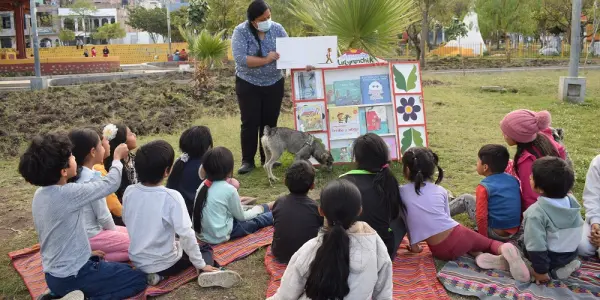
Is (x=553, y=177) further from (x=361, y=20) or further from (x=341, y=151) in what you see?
(x=361, y=20)

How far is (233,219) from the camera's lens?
4.60 metres

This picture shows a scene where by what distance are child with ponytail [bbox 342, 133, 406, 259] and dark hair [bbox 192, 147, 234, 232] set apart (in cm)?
100

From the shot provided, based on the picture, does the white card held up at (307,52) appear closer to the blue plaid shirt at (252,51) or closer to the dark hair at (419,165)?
the blue plaid shirt at (252,51)

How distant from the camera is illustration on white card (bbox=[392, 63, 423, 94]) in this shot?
6.90 m

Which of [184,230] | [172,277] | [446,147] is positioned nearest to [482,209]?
[184,230]

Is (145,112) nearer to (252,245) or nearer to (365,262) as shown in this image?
(252,245)

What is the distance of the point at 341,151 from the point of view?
691 centimetres

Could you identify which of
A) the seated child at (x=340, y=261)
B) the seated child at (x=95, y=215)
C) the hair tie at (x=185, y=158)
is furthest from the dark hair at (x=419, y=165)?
the seated child at (x=95, y=215)

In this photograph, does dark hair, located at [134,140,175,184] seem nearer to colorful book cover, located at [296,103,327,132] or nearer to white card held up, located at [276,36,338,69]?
white card held up, located at [276,36,338,69]

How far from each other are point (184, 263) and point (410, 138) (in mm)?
3957

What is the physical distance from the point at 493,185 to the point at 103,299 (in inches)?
118

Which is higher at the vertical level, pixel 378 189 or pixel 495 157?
pixel 495 157

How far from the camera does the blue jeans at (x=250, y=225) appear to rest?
457cm

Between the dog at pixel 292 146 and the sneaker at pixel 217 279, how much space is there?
8.70ft
